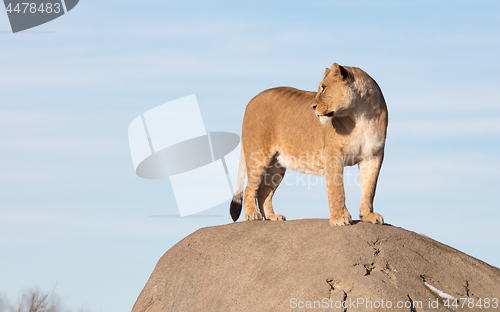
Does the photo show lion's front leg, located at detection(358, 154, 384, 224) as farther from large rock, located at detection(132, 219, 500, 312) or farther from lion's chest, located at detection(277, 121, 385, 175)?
large rock, located at detection(132, 219, 500, 312)

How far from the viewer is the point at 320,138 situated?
8469 millimetres

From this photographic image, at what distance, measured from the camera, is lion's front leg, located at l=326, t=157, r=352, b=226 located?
25.7 ft

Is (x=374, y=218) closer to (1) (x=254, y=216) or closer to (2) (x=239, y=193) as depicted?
(1) (x=254, y=216)

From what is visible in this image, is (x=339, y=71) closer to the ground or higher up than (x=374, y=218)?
higher up

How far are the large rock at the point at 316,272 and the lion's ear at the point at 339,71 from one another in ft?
6.49

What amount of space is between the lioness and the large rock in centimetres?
51

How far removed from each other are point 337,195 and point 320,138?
1.01m

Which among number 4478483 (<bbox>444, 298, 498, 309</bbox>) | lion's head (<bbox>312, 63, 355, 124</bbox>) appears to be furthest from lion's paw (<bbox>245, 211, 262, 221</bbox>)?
number 4478483 (<bbox>444, 298, 498, 309</bbox>)

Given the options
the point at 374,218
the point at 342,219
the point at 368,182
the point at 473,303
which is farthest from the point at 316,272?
the point at 473,303

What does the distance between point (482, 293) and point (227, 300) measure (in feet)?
10.9

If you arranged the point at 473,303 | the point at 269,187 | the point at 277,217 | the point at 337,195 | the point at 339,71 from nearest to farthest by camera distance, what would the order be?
the point at 473,303
the point at 339,71
the point at 337,195
the point at 277,217
the point at 269,187

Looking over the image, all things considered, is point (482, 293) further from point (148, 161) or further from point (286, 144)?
point (148, 161)

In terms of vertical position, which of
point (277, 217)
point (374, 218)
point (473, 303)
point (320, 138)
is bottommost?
point (473, 303)

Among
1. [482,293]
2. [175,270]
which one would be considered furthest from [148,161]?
[482,293]
